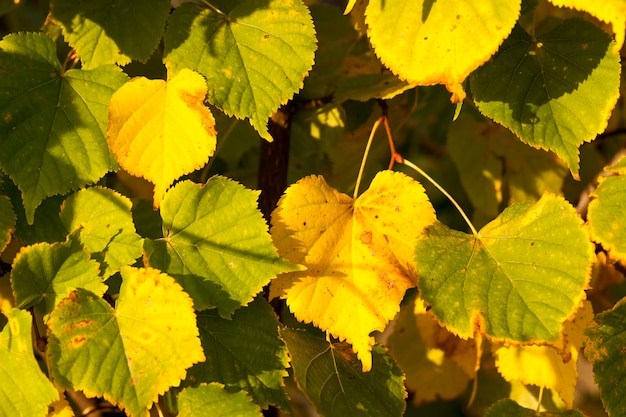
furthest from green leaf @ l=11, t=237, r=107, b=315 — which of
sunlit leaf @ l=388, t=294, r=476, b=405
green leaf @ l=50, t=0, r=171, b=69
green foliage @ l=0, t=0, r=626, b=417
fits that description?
sunlit leaf @ l=388, t=294, r=476, b=405

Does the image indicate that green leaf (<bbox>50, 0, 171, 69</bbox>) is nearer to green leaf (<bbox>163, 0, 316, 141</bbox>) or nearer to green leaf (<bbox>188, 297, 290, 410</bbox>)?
green leaf (<bbox>163, 0, 316, 141</bbox>)

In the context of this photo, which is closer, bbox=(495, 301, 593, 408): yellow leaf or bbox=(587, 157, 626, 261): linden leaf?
bbox=(587, 157, 626, 261): linden leaf

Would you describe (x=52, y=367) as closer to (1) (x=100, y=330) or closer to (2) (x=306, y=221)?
(1) (x=100, y=330)

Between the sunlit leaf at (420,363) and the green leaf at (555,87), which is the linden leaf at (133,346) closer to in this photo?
the green leaf at (555,87)

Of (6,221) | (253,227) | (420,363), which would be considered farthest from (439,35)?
(420,363)

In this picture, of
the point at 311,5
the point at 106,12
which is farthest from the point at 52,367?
the point at 311,5

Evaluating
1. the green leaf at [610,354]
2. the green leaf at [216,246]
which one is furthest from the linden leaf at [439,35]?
the green leaf at [610,354]

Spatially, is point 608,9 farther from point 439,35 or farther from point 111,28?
point 111,28
